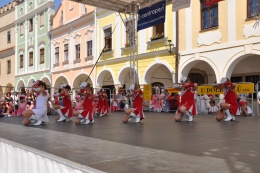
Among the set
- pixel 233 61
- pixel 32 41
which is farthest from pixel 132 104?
pixel 32 41

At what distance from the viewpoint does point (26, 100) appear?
1552cm

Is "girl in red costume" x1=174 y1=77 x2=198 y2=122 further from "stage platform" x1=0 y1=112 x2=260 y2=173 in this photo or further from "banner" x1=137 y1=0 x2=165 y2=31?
"banner" x1=137 y1=0 x2=165 y2=31

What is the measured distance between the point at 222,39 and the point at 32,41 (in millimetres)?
22370

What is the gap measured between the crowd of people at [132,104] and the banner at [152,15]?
3.51 metres

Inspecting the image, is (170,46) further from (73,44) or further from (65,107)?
(73,44)

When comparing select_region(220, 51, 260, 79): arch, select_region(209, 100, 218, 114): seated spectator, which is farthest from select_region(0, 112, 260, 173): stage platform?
select_region(220, 51, 260, 79): arch

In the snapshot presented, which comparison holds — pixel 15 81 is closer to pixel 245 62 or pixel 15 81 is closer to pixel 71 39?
pixel 71 39

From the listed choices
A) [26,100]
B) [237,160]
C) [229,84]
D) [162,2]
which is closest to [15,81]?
[26,100]

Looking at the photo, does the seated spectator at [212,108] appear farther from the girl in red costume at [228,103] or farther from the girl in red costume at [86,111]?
the girl in red costume at [86,111]

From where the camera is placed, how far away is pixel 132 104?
10.7 meters

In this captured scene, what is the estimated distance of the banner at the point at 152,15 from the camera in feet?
42.7

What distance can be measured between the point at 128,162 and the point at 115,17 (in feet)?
62.6

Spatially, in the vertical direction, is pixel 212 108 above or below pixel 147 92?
below

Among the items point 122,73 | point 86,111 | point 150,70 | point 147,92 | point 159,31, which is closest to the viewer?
point 86,111
